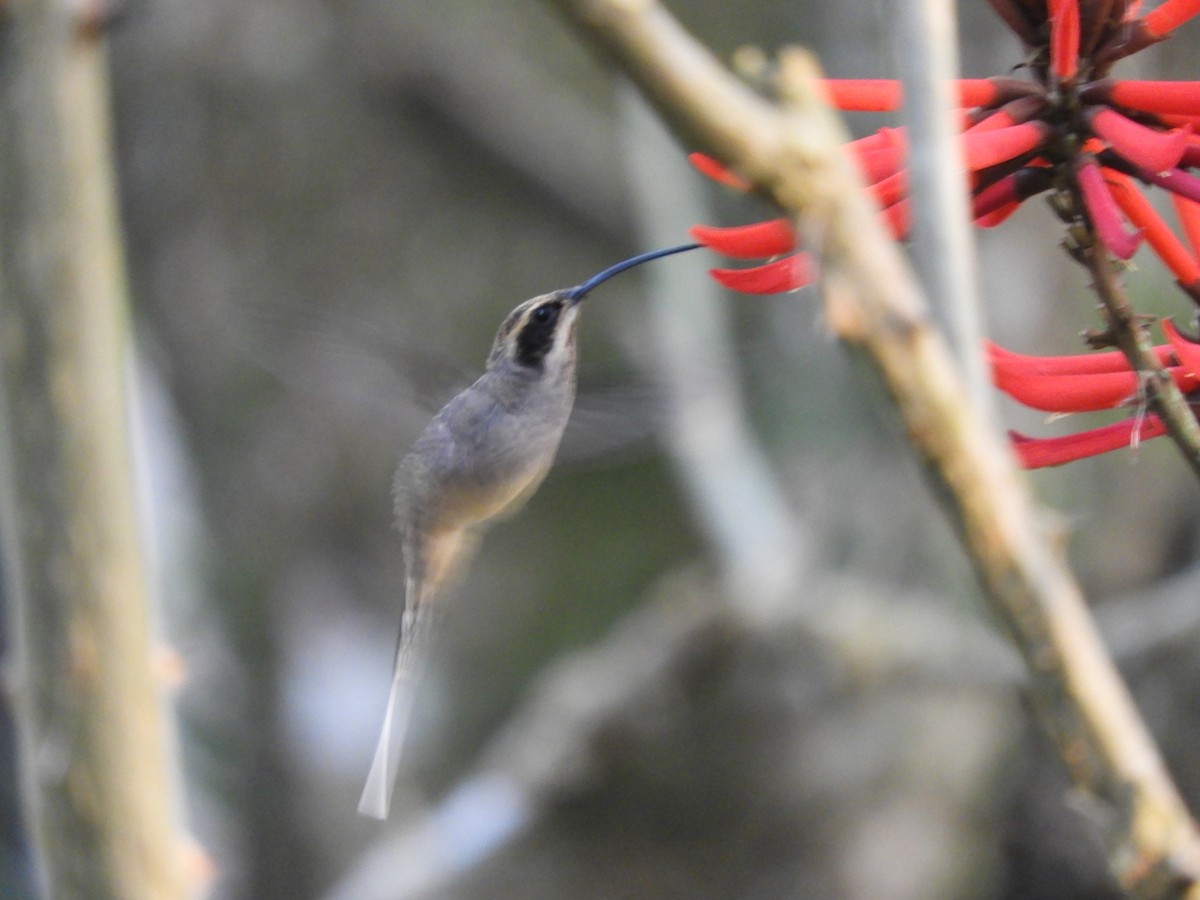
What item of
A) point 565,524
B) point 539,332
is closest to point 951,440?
point 539,332

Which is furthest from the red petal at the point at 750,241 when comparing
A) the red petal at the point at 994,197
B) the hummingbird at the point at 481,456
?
the hummingbird at the point at 481,456

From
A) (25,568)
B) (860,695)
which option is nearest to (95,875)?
(25,568)

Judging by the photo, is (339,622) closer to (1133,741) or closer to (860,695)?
(860,695)

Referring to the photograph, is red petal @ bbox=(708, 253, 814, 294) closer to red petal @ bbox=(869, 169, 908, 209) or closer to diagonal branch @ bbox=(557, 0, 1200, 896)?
red petal @ bbox=(869, 169, 908, 209)

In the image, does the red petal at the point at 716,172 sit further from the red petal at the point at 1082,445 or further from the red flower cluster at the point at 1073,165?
the red petal at the point at 1082,445

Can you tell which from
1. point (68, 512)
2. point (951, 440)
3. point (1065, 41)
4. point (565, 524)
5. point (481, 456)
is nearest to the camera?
point (951, 440)

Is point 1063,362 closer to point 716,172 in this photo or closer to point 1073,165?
point 1073,165

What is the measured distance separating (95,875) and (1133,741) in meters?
0.69

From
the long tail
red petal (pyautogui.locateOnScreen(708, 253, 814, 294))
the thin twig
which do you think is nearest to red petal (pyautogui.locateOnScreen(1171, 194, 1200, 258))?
red petal (pyautogui.locateOnScreen(708, 253, 814, 294))

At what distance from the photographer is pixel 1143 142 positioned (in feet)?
1.93

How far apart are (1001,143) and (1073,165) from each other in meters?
0.04

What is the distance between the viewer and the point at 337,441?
295 centimetres

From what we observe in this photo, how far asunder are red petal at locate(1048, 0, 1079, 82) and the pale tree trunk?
60 centimetres

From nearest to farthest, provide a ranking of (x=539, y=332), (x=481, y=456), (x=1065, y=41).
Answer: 1. (x=1065, y=41)
2. (x=539, y=332)
3. (x=481, y=456)
